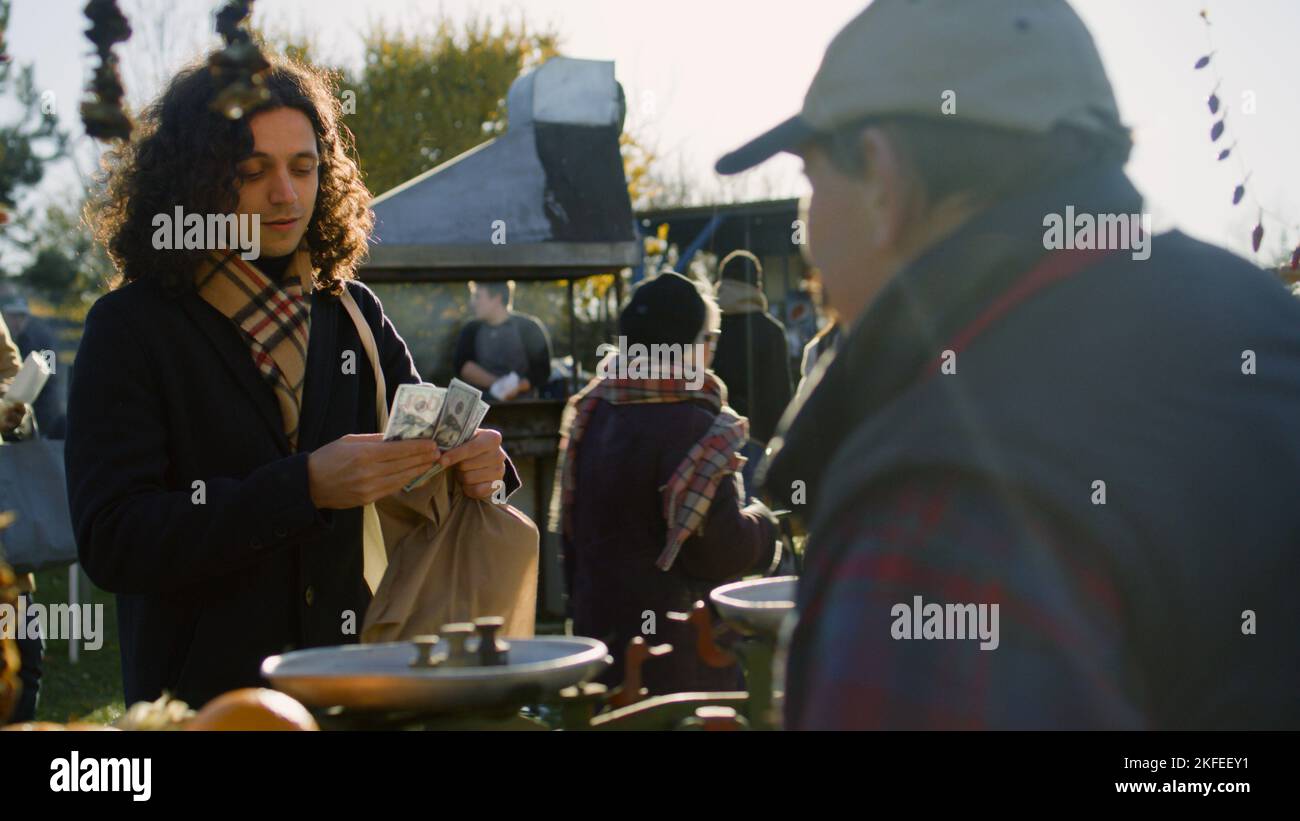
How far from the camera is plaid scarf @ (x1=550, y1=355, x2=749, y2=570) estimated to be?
14.4ft

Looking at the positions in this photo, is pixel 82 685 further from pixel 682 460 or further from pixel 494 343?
pixel 682 460

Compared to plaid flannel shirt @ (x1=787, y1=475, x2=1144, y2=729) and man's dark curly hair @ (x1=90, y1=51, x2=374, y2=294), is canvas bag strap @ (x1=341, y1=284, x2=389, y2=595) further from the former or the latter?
plaid flannel shirt @ (x1=787, y1=475, x2=1144, y2=729)

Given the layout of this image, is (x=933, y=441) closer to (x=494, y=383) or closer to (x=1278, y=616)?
(x=1278, y=616)

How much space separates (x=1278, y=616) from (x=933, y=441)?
1.55 ft

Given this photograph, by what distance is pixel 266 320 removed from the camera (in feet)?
9.12

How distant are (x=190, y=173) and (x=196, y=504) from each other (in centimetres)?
Result: 73

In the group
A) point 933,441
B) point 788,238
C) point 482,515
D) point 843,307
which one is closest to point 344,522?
point 482,515

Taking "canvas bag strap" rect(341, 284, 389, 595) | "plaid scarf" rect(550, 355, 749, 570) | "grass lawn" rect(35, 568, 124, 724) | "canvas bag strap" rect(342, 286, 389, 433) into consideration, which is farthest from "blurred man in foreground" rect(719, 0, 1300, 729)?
"grass lawn" rect(35, 568, 124, 724)

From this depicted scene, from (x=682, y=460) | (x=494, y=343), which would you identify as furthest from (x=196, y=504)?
(x=494, y=343)

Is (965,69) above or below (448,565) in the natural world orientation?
above

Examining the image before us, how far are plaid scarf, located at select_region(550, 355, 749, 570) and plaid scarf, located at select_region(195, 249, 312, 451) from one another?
1.83 meters

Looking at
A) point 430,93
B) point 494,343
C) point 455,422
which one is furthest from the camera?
point 430,93

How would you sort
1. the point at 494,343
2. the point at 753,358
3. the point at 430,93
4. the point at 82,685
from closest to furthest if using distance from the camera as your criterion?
the point at 82,685 → the point at 753,358 → the point at 494,343 → the point at 430,93

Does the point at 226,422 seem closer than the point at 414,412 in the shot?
No
